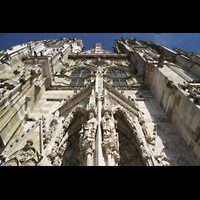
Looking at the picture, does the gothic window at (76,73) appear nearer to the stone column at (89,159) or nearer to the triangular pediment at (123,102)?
the triangular pediment at (123,102)

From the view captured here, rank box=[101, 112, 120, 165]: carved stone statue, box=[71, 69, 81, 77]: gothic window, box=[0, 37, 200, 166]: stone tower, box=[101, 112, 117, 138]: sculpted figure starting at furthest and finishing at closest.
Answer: box=[71, 69, 81, 77]: gothic window, box=[0, 37, 200, 166]: stone tower, box=[101, 112, 117, 138]: sculpted figure, box=[101, 112, 120, 165]: carved stone statue

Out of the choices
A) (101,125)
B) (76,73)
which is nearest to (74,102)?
(101,125)

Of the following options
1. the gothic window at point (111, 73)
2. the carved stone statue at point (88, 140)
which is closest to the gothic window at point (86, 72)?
the gothic window at point (111, 73)

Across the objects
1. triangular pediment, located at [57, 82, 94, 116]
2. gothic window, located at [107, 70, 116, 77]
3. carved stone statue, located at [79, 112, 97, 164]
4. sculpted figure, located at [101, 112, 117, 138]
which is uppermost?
sculpted figure, located at [101, 112, 117, 138]

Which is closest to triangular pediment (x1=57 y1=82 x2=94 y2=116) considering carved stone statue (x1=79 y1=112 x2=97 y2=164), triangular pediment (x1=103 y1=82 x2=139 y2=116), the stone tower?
the stone tower

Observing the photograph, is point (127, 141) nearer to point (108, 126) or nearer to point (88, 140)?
point (108, 126)

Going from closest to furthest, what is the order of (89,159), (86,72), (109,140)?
(89,159) < (109,140) < (86,72)

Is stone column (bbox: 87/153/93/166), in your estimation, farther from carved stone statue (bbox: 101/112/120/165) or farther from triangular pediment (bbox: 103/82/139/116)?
triangular pediment (bbox: 103/82/139/116)

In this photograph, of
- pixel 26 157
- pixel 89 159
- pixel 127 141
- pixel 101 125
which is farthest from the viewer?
pixel 127 141

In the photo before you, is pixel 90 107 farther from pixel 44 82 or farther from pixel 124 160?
pixel 44 82

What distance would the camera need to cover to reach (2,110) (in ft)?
19.5

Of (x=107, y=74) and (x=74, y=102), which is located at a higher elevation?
(x=74, y=102)
